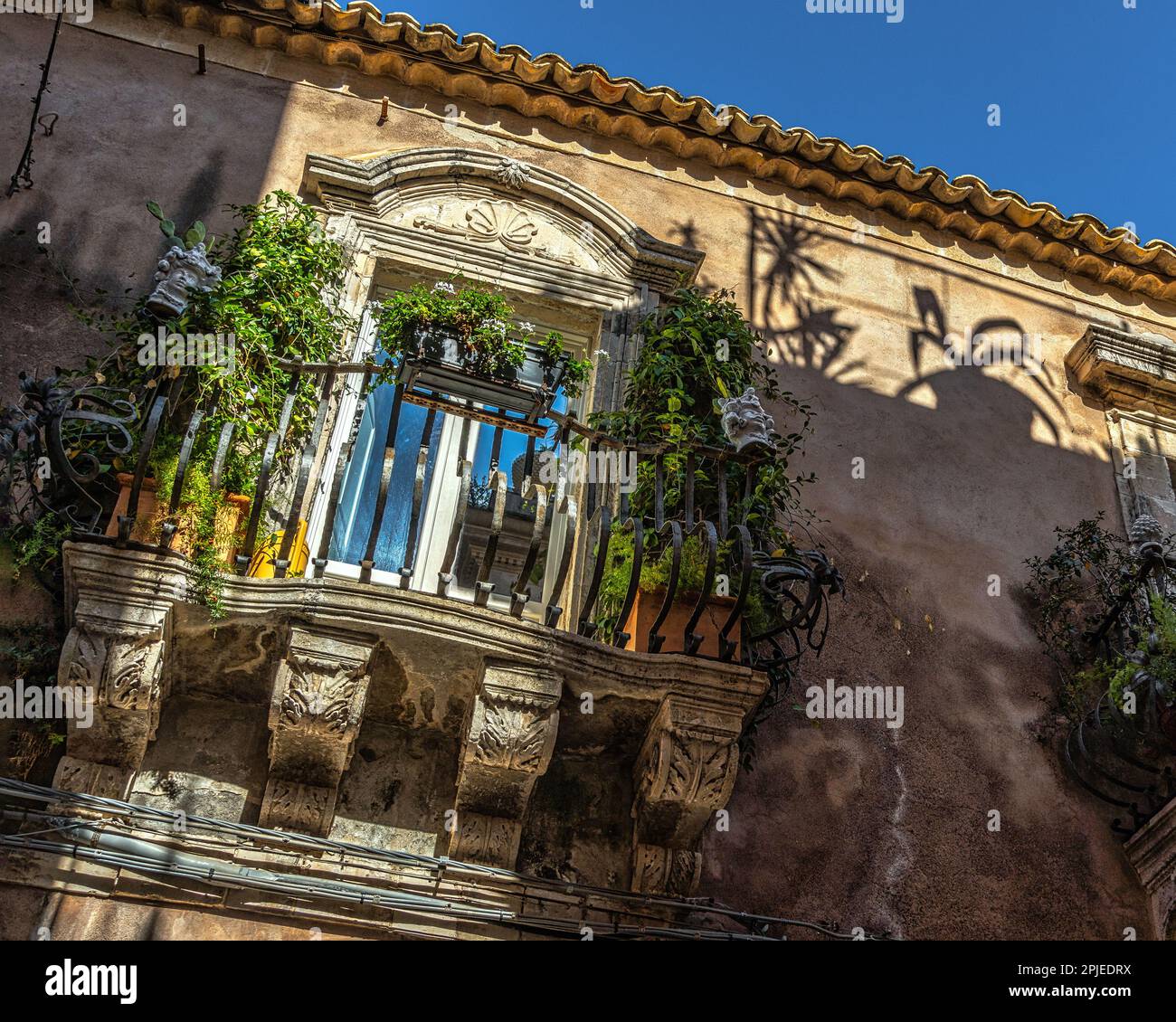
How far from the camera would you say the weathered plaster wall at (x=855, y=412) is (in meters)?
5.82

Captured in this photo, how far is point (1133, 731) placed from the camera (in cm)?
Result: 597

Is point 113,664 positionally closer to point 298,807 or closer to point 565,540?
point 298,807

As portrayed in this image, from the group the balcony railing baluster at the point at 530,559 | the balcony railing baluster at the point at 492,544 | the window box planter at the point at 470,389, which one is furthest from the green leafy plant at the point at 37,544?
the balcony railing baluster at the point at 530,559

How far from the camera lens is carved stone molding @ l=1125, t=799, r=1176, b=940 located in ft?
19.1

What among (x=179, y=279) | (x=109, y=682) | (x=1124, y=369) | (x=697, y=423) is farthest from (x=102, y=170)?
(x=1124, y=369)

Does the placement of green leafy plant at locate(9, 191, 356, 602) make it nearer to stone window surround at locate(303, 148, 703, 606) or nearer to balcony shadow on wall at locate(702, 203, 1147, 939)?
stone window surround at locate(303, 148, 703, 606)

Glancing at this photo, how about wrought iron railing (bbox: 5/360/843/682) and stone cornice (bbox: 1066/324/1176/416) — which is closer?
wrought iron railing (bbox: 5/360/843/682)

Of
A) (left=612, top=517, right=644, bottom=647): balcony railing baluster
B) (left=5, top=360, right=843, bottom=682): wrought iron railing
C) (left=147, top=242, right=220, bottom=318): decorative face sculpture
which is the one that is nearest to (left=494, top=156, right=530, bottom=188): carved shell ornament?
(left=5, top=360, right=843, bottom=682): wrought iron railing

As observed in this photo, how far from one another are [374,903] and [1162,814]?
347 centimetres

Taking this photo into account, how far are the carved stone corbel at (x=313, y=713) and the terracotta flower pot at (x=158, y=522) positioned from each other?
53 centimetres

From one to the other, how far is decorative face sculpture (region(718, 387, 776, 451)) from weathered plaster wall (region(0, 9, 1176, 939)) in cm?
121

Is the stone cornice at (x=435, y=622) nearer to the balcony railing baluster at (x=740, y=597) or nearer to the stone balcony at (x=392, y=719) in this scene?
the stone balcony at (x=392, y=719)
